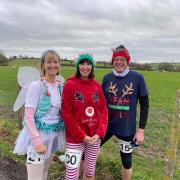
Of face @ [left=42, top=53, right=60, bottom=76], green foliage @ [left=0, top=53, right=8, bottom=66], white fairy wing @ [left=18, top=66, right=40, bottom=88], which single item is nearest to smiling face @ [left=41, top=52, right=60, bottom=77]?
face @ [left=42, top=53, right=60, bottom=76]

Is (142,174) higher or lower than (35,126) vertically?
lower

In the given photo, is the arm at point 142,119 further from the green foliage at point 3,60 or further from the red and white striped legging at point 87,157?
the green foliage at point 3,60

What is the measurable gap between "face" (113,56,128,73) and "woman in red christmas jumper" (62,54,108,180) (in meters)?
0.53

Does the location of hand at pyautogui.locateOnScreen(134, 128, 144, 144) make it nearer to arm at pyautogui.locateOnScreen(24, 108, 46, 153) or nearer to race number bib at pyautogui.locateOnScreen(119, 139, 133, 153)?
race number bib at pyautogui.locateOnScreen(119, 139, 133, 153)

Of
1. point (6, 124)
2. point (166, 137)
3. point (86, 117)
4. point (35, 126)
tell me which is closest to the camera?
point (35, 126)

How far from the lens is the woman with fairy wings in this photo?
138 inches

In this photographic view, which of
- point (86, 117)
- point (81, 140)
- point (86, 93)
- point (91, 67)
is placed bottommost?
point (81, 140)

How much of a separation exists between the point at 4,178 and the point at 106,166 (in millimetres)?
1566

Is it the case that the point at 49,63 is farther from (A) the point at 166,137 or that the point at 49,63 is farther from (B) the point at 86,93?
(A) the point at 166,137

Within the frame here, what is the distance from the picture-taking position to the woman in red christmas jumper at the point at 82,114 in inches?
146

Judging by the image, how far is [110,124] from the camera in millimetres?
4391

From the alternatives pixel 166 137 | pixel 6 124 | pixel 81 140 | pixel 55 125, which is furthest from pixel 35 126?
pixel 166 137

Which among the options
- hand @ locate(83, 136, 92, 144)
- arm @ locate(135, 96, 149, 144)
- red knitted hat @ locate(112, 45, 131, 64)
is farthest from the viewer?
arm @ locate(135, 96, 149, 144)

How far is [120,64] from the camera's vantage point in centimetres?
430
